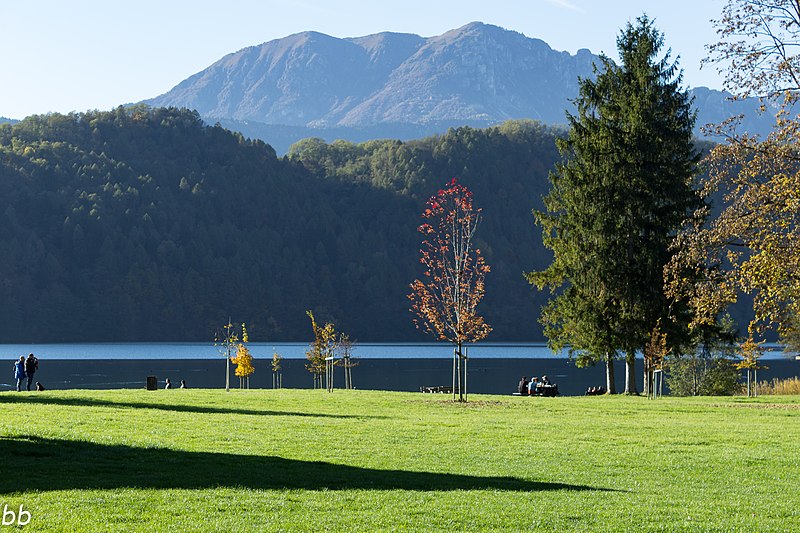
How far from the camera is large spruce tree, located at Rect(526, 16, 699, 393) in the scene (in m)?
47.4

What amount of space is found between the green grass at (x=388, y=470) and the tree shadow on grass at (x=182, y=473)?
0.04m

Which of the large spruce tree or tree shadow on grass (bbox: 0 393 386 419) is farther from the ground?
the large spruce tree

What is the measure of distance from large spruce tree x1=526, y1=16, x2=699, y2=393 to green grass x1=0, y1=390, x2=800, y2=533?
16.5 meters

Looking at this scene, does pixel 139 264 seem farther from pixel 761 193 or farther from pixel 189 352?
pixel 761 193

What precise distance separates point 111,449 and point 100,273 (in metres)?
167

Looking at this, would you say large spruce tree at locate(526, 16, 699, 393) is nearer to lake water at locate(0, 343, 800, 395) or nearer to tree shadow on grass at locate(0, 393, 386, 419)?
tree shadow on grass at locate(0, 393, 386, 419)

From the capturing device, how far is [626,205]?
4788cm

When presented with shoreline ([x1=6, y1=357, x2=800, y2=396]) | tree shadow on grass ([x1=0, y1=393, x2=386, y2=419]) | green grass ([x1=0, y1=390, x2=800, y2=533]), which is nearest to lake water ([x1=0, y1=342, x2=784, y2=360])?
shoreline ([x1=6, y1=357, x2=800, y2=396])

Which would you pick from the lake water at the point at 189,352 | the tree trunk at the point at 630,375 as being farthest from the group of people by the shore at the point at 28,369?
the lake water at the point at 189,352

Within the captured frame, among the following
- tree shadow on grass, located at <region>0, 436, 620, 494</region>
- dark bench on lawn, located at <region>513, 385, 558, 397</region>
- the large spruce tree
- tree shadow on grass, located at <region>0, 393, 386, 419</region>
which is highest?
the large spruce tree

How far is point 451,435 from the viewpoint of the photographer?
24000 millimetres

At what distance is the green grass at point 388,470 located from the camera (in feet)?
43.0

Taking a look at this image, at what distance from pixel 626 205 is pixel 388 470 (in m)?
32.4

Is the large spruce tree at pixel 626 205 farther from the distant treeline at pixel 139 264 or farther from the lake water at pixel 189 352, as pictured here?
the distant treeline at pixel 139 264
